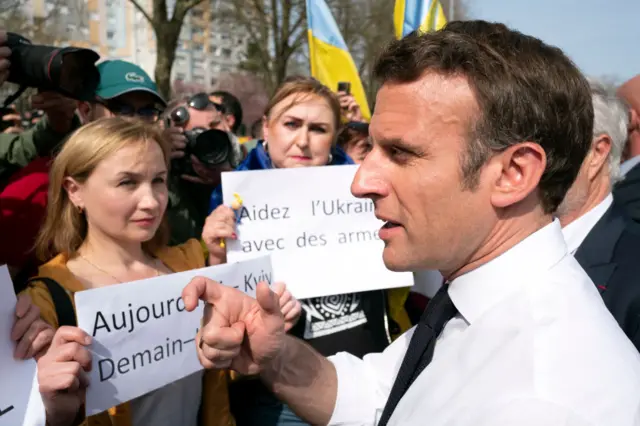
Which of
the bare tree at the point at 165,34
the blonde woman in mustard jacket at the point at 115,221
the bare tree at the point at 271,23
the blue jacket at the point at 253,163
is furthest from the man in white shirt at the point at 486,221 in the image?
the bare tree at the point at 271,23

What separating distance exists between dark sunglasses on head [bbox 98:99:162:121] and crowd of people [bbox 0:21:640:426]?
1.98ft

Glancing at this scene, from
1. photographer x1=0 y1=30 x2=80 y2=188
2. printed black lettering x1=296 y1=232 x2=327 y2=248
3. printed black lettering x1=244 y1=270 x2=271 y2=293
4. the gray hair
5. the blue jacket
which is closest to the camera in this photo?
printed black lettering x1=244 y1=270 x2=271 y2=293

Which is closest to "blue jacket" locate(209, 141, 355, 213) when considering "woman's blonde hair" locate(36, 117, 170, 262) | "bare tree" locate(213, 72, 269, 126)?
"woman's blonde hair" locate(36, 117, 170, 262)

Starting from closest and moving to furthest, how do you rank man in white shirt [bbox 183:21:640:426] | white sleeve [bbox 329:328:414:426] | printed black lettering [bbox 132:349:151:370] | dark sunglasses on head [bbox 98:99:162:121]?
man in white shirt [bbox 183:21:640:426] < white sleeve [bbox 329:328:414:426] < printed black lettering [bbox 132:349:151:370] < dark sunglasses on head [bbox 98:99:162:121]

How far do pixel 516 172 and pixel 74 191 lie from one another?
5.74 feet

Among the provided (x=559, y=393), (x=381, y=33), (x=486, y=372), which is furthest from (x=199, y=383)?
(x=381, y=33)

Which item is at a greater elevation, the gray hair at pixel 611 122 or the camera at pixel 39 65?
the camera at pixel 39 65

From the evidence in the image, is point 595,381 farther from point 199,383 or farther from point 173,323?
point 199,383

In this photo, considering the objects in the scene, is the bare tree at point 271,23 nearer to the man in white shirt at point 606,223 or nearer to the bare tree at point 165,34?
the bare tree at point 165,34

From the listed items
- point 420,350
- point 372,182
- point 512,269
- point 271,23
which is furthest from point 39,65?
point 271,23

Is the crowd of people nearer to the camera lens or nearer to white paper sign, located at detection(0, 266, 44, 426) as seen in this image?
white paper sign, located at detection(0, 266, 44, 426)

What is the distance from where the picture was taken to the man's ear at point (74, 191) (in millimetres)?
2238

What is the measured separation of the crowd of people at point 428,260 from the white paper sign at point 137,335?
0.08m

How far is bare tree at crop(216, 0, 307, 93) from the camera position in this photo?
1894cm
